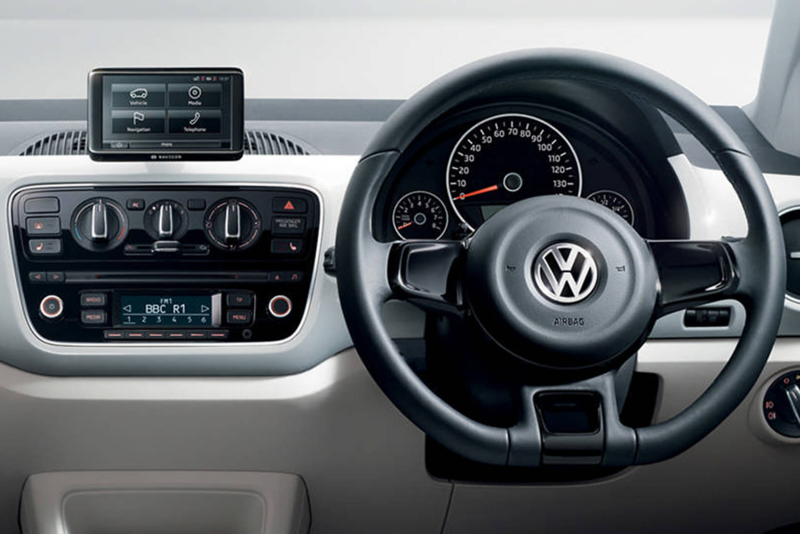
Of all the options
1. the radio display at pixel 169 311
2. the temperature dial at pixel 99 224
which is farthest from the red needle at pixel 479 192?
the temperature dial at pixel 99 224

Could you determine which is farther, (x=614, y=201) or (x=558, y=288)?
(x=614, y=201)

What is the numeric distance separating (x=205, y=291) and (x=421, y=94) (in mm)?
452

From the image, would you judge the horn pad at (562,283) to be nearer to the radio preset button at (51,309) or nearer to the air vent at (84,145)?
the air vent at (84,145)

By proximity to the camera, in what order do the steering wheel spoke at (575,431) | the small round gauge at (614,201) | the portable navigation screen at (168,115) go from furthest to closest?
the small round gauge at (614,201)
the portable navigation screen at (168,115)
the steering wheel spoke at (575,431)

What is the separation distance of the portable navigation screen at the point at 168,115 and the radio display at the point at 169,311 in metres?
0.21

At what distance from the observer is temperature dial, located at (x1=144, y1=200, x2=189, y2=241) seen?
1245mm

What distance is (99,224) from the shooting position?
1.24 meters

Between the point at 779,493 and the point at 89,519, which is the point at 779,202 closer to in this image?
the point at 779,493

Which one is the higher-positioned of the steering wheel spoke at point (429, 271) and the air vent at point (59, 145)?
the air vent at point (59, 145)

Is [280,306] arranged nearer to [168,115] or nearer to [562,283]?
[168,115]

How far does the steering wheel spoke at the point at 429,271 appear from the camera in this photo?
1.07 m

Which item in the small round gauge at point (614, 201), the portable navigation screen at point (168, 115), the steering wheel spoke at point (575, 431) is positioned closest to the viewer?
the steering wheel spoke at point (575, 431)

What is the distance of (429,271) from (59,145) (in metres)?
0.70

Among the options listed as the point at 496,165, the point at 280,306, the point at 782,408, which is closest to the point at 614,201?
the point at 496,165
